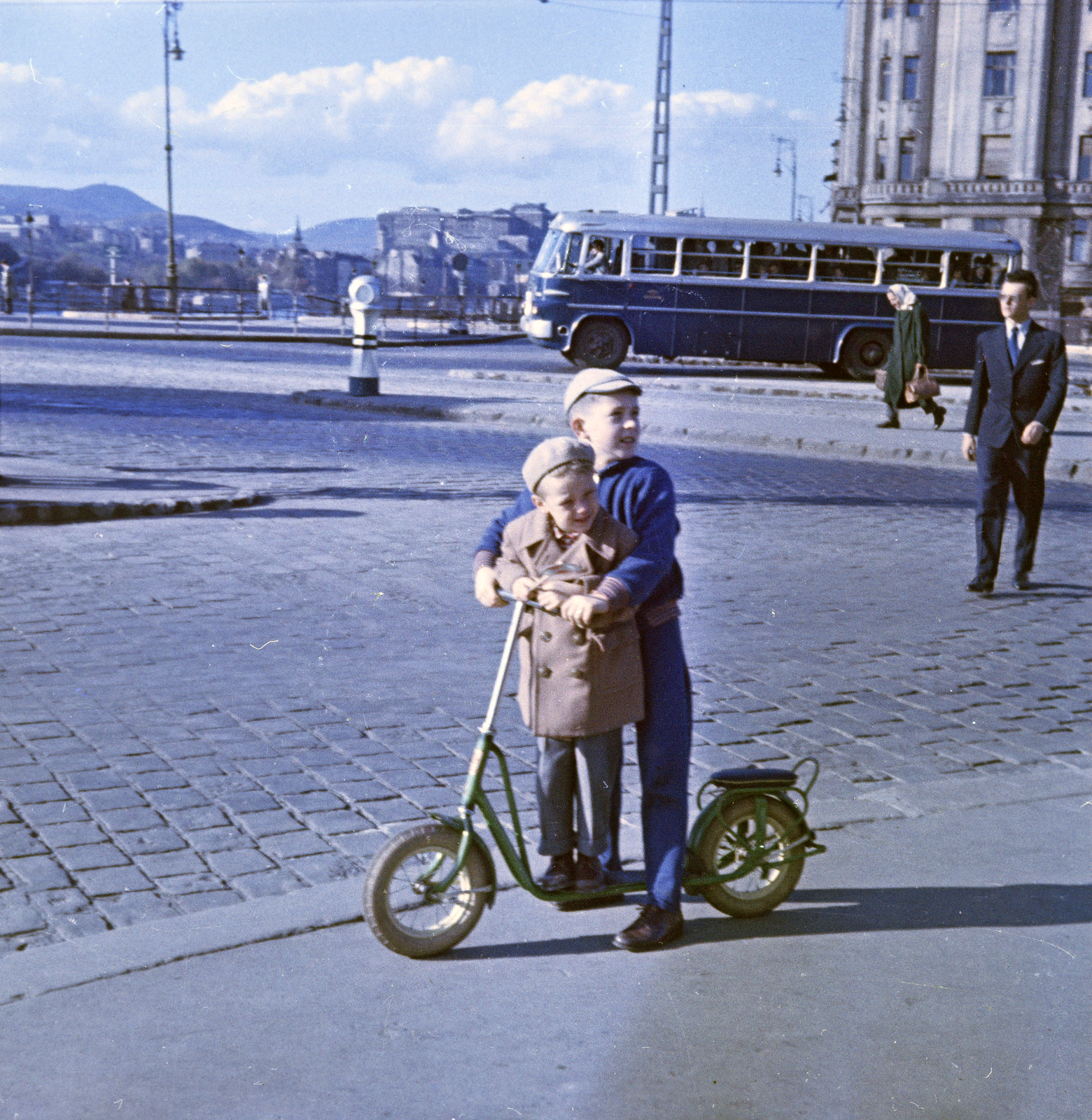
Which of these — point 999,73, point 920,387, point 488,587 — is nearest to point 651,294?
point 920,387

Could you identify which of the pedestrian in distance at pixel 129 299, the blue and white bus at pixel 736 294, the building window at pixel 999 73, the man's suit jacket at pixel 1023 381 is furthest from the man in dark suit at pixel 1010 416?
the building window at pixel 999 73

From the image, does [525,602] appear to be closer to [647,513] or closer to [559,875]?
[647,513]

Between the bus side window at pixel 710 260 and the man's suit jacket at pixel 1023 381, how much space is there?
20673mm

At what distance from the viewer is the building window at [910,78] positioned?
216 feet

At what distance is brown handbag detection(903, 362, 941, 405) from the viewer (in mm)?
17156

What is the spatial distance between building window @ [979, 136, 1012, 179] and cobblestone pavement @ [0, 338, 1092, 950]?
54571mm

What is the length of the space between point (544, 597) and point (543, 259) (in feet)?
87.7

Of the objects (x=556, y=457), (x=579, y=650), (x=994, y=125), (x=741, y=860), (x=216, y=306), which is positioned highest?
(x=994, y=125)

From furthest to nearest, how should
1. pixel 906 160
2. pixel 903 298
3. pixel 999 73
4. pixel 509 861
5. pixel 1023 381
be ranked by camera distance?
1. pixel 906 160
2. pixel 999 73
3. pixel 903 298
4. pixel 1023 381
5. pixel 509 861

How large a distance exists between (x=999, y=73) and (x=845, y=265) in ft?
128

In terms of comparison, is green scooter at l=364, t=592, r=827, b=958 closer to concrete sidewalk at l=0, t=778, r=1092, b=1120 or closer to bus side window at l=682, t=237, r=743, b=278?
concrete sidewalk at l=0, t=778, r=1092, b=1120

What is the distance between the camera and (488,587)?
12.1 ft

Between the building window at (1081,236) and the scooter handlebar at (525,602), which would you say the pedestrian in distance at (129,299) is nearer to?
the building window at (1081,236)

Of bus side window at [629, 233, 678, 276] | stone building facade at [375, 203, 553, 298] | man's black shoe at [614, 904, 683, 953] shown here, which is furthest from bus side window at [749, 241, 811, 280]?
man's black shoe at [614, 904, 683, 953]
